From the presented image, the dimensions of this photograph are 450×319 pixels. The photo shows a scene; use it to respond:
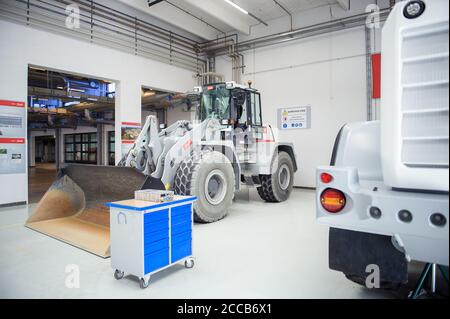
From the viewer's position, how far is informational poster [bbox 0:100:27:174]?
19.4 feet

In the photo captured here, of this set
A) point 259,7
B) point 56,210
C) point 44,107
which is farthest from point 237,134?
point 44,107

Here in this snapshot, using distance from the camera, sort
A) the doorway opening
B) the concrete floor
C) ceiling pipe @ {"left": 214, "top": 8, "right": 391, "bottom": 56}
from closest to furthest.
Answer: the concrete floor → ceiling pipe @ {"left": 214, "top": 8, "right": 391, "bottom": 56} → the doorway opening

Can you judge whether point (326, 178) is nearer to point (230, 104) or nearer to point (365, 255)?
point (365, 255)

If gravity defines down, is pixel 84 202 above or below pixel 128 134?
below

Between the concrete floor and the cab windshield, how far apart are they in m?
2.57

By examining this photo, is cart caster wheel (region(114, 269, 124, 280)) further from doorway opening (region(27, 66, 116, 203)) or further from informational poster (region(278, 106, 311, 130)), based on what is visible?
informational poster (region(278, 106, 311, 130))

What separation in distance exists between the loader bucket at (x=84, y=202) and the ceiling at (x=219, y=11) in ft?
17.1

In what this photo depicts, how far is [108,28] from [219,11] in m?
3.01

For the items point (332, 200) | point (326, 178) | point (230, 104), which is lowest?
point (332, 200)

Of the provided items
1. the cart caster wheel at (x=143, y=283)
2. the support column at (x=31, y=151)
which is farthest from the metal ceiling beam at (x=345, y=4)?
the support column at (x=31, y=151)

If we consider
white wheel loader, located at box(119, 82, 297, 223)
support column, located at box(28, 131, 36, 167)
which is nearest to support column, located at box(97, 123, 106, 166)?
support column, located at box(28, 131, 36, 167)

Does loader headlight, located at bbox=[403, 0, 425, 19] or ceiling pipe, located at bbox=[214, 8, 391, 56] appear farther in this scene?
ceiling pipe, located at bbox=[214, 8, 391, 56]

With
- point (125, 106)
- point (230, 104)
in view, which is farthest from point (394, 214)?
point (125, 106)

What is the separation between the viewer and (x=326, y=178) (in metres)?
1.80
